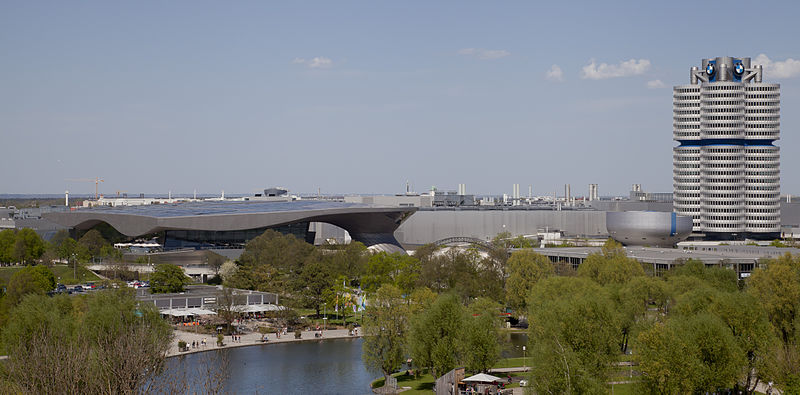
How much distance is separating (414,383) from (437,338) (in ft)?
8.67

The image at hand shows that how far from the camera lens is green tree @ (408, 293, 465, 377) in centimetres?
3662

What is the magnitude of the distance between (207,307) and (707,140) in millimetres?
72230

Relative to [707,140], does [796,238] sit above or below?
below

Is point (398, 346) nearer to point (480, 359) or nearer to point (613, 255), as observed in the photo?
point (480, 359)

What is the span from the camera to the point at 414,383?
38312 mm

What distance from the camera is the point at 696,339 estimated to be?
102ft

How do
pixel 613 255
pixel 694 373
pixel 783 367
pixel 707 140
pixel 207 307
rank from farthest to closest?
1. pixel 707 140
2. pixel 613 255
3. pixel 207 307
4. pixel 783 367
5. pixel 694 373

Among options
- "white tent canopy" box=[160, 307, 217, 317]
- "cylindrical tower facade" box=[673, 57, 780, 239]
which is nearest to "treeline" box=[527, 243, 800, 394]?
"white tent canopy" box=[160, 307, 217, 317]

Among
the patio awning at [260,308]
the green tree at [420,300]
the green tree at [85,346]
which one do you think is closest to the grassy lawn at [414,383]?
the green tree at [420,300]

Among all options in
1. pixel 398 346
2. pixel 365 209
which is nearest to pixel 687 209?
pixel 365 209

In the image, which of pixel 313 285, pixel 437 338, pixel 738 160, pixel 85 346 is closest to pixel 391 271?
pixel 313 285

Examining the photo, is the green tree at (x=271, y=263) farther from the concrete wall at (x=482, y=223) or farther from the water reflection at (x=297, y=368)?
the concrete wall at (x=482, y=223)

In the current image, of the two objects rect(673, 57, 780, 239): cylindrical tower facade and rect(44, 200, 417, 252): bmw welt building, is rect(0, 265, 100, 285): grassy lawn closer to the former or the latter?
rect(44, 200, 417, 252): bmw welt building

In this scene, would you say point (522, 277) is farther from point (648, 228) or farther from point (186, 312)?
point (648, 228)
